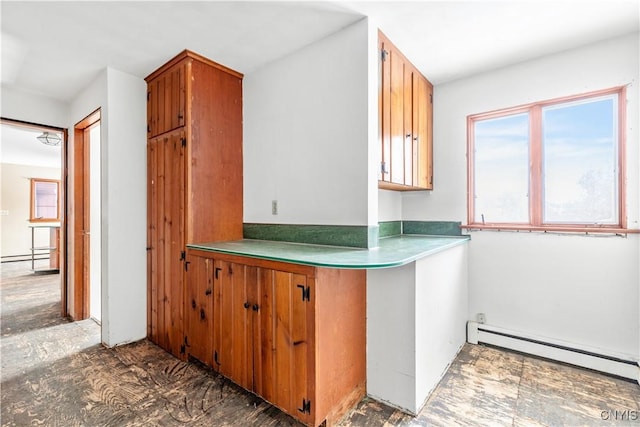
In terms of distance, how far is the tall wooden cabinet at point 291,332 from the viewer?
157cm

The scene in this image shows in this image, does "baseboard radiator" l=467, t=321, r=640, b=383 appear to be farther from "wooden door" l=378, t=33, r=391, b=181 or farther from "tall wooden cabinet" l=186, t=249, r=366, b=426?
"wooden door" l=378, t=33, r=391, b=181

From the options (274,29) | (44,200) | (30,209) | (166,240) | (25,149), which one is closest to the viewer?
(274,29)

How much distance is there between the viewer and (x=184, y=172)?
236cm

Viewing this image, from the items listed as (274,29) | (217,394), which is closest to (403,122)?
(274,29)

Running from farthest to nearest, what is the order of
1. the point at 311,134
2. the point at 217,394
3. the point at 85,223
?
the point at 85,223 → the point at 311,134 → the point at 217,394

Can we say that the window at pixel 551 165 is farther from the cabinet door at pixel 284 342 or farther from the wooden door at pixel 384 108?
the cabinet door at pixel 284 342

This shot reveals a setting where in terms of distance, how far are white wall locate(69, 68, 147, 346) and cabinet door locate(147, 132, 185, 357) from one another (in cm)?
10

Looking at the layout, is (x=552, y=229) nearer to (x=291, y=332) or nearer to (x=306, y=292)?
(x=306, y=292)

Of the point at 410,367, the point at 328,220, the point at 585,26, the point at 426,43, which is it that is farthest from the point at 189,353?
the point at 585,26

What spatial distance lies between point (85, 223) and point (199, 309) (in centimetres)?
218

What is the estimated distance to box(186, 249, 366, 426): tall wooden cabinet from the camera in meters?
1.57

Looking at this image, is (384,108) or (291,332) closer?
(291,332)

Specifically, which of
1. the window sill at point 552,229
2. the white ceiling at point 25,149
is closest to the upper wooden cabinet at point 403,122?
the window sill at point 552,229

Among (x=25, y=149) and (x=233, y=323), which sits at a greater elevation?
(x=25, y=149)
